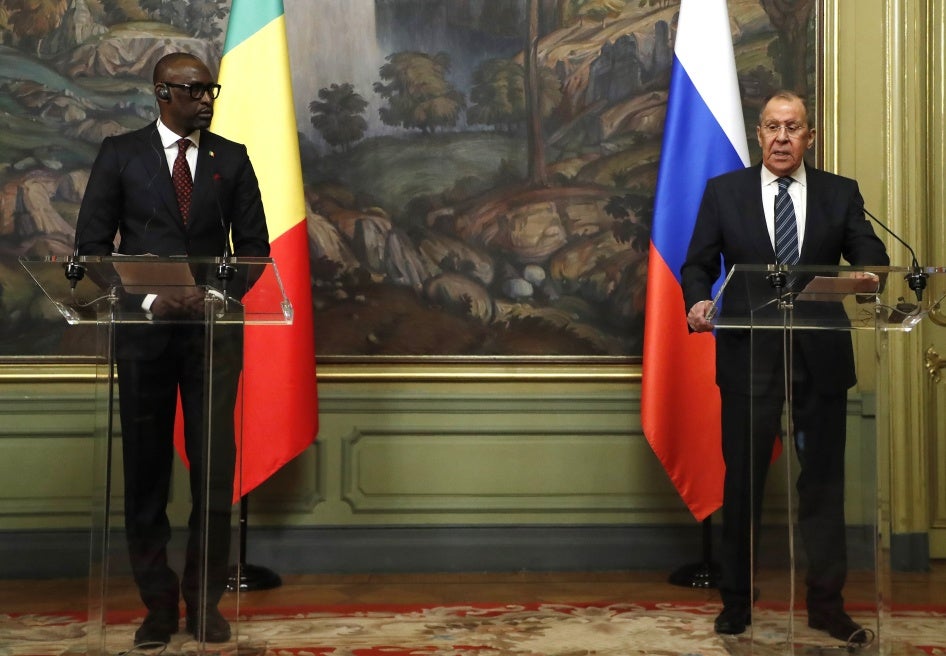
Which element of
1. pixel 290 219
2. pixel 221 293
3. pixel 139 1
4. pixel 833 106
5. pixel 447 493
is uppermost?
pixel 139 1

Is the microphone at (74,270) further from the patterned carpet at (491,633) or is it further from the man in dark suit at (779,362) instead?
the man in dark suit at (779,362)

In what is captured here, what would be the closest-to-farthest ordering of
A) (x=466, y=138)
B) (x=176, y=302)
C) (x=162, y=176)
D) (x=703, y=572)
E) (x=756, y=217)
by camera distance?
1. (x=176, y=302)
2. (x=162, y=176)
3. (x=756, y=217)
4. (x=703, y=572)
5. (x=466, y=138)

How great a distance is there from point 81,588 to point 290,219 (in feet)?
7.27

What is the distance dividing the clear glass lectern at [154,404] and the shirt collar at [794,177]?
6.17 feet

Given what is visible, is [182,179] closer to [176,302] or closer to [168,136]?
[168,136]

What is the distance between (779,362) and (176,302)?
155 centimetres

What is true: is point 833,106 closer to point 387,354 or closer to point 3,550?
point 387,354

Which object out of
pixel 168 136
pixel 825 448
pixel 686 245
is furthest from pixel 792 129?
pixel 168 136

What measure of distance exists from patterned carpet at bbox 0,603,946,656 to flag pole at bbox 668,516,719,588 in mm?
412

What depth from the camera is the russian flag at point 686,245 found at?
4.54 m

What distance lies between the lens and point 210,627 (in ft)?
8.59

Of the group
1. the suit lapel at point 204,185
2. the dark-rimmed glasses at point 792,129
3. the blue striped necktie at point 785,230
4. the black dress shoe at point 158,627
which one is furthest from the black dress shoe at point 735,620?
the suit lapel at point 204,185

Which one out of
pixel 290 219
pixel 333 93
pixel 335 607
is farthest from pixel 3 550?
pixel 333 93

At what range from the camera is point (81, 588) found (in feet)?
8.41
